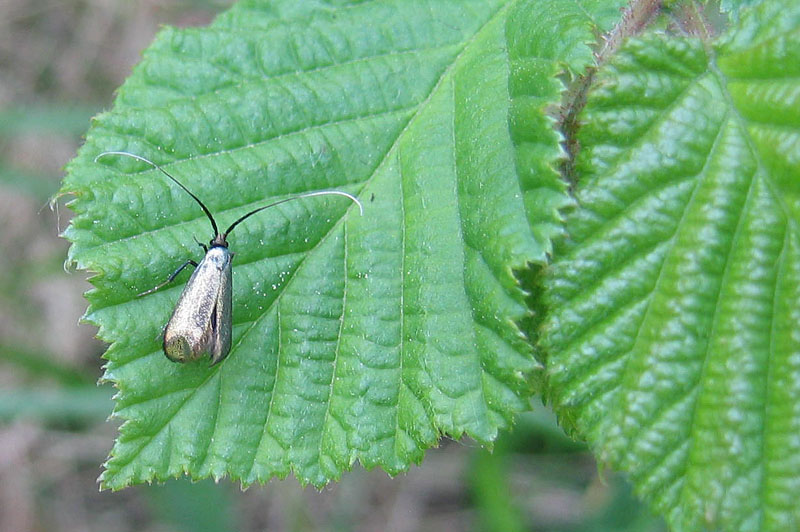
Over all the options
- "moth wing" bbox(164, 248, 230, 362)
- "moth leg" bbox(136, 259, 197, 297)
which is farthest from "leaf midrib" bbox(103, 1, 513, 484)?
"moth leg" bbox(136, 259, 197, 297)

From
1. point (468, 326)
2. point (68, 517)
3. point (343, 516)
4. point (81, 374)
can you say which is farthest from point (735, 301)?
point (68, 517)

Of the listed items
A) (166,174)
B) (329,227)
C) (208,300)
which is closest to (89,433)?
(208,300)

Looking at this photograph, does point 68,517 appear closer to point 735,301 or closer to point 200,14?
point 200,14

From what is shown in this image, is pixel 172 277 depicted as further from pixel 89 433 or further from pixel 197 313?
pixel 89 433

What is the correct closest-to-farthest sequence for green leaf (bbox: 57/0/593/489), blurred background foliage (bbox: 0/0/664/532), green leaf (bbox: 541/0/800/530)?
green leaf (bbox: 541/0/800/530) < green leaf (bbox: 57/0/593/489) < blurred background foliage (bbox: 0/0/664/532)

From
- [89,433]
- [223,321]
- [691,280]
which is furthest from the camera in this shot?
[89,433]

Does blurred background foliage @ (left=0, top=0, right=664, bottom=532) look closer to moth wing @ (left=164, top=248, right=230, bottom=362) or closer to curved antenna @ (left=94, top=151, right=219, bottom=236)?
moth wing @ (left=164, top=248, right=230, bottom=362)
